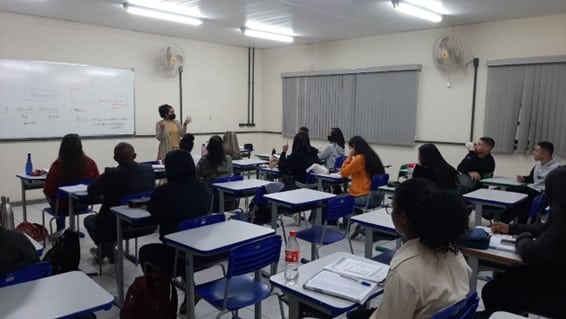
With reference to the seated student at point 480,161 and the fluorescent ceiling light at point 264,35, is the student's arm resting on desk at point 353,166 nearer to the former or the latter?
the seated student at point 480,161

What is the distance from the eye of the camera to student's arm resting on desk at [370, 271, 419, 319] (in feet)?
4.61

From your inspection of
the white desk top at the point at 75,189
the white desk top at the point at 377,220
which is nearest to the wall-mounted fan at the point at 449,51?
the white desk top at the point at 377,220

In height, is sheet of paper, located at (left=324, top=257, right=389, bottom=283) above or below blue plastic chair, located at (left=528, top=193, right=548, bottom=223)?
above

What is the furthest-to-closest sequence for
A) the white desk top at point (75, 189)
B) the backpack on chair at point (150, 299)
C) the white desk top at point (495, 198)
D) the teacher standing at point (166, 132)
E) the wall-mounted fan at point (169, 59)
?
the wall-mounted fan at point (169, 59) → the teacher standing at point (166, 132) → the white desk top at point (495, 198) → the white desk top at point (75, 189) → the backpack on chair at point (150, 299)

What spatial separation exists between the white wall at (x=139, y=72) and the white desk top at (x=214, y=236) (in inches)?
196

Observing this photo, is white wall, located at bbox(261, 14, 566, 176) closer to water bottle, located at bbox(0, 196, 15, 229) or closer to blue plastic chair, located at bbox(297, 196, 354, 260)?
blue plastic chair, located at bbox(297, 196, 354, 260)

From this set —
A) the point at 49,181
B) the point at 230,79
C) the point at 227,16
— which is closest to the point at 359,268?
the point at 49,181

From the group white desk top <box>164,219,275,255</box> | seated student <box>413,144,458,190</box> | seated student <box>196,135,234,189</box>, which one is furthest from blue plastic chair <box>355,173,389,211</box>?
white desk top <box>164,219,275,255</box>

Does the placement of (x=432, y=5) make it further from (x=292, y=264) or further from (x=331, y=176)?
(x=292, y=264)

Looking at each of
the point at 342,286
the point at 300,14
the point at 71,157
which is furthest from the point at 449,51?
the point at 342,286

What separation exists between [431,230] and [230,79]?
8073mm

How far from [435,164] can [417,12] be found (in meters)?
2.50

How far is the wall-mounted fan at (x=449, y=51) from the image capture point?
256 inches

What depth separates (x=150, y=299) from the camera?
231 centimetres
